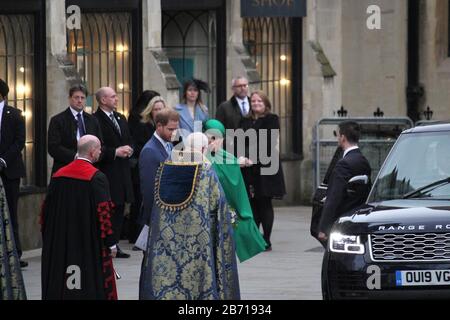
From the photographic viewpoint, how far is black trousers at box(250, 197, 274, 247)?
19.0 m

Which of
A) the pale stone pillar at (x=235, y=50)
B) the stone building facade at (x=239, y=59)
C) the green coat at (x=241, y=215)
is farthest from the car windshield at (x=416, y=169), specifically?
the pale stone pillar at (x=235, y=50)

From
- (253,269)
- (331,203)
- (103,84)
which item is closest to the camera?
(331,203)

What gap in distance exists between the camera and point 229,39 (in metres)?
23.8

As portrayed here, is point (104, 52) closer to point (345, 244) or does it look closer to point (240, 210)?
point (240, 210)

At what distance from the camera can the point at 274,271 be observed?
17.3 metres

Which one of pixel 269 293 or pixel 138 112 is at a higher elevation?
pixel 138 112

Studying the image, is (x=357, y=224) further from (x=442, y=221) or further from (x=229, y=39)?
(x=229, y=39)

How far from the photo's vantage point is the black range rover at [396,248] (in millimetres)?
12812

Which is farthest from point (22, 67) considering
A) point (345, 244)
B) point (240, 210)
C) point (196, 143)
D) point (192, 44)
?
point (345, 244)

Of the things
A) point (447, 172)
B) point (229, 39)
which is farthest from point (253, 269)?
point (229, 39)

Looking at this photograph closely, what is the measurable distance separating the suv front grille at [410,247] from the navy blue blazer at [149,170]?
224 centimetres

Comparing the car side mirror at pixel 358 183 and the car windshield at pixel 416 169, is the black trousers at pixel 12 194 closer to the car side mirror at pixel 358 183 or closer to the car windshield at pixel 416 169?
the car side mirror at pixel 358 183
